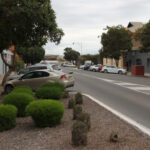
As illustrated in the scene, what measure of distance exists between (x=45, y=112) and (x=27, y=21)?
6858mm

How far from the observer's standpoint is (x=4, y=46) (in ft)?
44.9

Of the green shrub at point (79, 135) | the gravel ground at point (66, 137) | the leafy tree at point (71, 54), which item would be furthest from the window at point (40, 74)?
the leafy tree at point (71, 54)

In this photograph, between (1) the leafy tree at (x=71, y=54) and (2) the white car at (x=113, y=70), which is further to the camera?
(1) the leafy tree at (x=71, y=54)

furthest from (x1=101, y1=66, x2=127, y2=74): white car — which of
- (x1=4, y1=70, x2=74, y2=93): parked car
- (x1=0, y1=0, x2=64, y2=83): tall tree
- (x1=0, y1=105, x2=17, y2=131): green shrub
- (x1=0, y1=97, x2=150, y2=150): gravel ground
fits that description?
(x1=0, y1=105, x2=17, y2=131): green shrub

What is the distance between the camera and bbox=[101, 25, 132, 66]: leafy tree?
5203 cm

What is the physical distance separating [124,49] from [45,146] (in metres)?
48.6

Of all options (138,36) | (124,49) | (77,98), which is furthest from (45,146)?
(124,49)

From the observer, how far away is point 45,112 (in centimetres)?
682

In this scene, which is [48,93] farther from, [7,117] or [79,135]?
[79,135]

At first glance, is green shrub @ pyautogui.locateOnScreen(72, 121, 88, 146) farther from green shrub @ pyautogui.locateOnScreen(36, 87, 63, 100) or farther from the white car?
the white car

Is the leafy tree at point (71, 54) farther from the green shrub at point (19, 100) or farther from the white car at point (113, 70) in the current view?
the green shrub at point (19, 100)

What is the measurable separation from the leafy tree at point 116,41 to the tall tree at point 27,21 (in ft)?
127

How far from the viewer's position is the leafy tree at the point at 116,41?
5203 cm

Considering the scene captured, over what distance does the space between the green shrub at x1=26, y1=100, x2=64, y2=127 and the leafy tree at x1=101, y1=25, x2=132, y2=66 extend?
→ 45.6 meters
